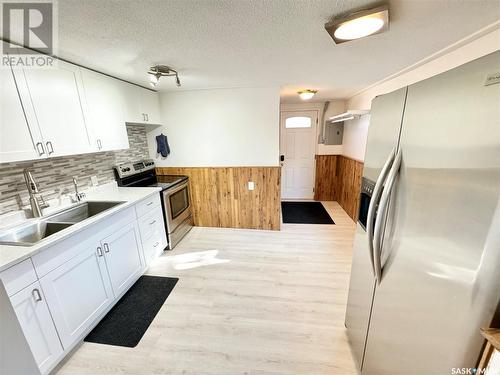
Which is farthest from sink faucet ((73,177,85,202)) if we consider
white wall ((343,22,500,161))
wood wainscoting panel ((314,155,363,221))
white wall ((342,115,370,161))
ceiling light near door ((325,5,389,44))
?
wood wainscoting panel ((314,155,363,221))

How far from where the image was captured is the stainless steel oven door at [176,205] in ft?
9.12

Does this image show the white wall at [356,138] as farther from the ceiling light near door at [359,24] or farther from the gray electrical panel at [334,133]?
the ceiling light near door at [359,24]

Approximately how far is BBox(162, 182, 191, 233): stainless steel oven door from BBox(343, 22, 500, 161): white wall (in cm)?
306

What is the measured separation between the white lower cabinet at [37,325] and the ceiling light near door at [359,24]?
2415 millimetres

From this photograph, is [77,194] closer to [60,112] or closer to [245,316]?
[60,112]

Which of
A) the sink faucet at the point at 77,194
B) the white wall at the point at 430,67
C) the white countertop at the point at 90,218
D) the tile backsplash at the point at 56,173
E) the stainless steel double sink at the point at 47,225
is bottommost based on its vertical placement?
the stainless steel double sink at the point at 47,225

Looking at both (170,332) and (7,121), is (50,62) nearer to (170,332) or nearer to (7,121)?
(7,121)

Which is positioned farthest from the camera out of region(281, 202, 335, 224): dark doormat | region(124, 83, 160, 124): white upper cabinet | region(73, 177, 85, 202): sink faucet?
A: region(281, 202, 335, 224): dark doormat

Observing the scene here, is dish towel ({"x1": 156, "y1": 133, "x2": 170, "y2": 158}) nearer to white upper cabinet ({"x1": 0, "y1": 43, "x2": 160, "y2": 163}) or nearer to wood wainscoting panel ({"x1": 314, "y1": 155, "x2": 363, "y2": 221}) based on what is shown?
white upper cabinet ({"x1": 0, "y1": 43, "x2": 160, "y2": 163})

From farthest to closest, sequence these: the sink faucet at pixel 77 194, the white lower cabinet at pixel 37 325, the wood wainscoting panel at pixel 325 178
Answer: the wood wainscoting panel at pixel 325 178
the sink faucet at pixel 77 194
the white lower cabinet at pixel 37 325

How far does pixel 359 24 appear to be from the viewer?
1204mm

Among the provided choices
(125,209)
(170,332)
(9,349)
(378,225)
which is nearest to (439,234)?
(378,225)

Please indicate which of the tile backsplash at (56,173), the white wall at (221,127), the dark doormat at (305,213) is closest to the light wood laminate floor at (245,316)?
the dark doormat at (305,213)

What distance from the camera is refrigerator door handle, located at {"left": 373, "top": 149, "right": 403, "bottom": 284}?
93cm
